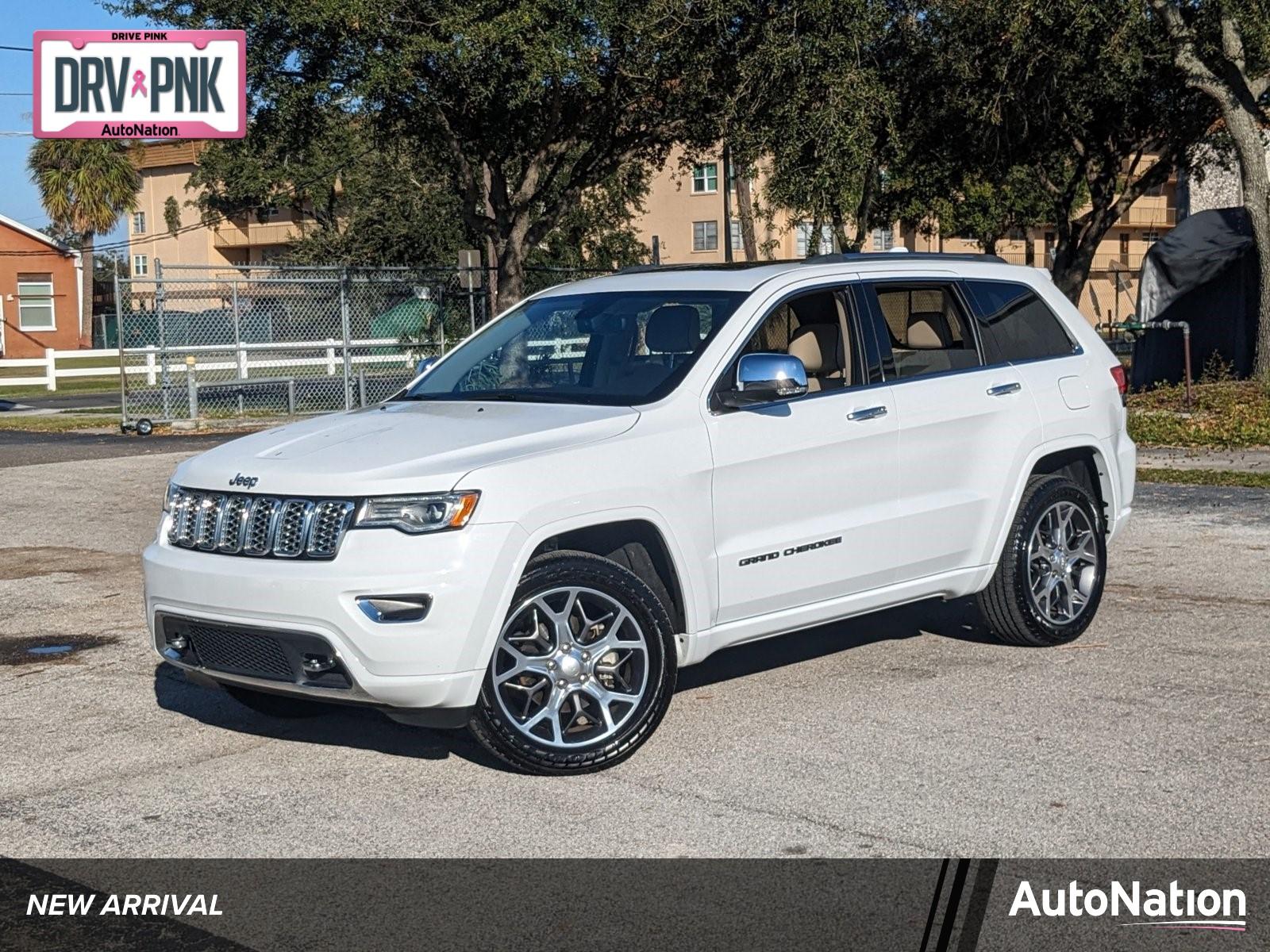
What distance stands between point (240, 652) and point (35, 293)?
58951 mm

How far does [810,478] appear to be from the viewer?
21.6 ft

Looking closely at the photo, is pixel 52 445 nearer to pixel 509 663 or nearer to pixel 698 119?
pixel 698 119

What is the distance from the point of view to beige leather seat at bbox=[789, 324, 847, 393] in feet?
23.2

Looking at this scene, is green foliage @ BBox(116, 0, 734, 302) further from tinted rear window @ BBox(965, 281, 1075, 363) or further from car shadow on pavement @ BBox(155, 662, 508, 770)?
car shadow on pavement @ BBox(155, 662, 508, 770)

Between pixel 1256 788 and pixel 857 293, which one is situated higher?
pixel 857 293

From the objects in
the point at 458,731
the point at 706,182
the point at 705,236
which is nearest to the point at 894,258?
the point at 458,731

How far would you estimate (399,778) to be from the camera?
19.2 feet

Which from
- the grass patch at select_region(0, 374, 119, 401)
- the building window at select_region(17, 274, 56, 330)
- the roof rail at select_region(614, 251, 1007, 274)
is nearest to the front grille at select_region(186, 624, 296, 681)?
the roof rail at select_region(614, 251, 1007, 274)

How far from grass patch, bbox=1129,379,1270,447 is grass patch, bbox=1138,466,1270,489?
2614 mm

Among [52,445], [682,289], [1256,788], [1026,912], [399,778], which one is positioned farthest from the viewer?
[52,445]

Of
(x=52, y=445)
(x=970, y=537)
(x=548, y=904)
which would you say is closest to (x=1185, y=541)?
(x=970, y=537)

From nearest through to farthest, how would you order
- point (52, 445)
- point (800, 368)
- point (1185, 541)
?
point (800, 368)
point (1185, 541)
point (52, 445)

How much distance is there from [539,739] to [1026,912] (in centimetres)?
194

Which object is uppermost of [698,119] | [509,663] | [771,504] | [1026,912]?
[698,119]
